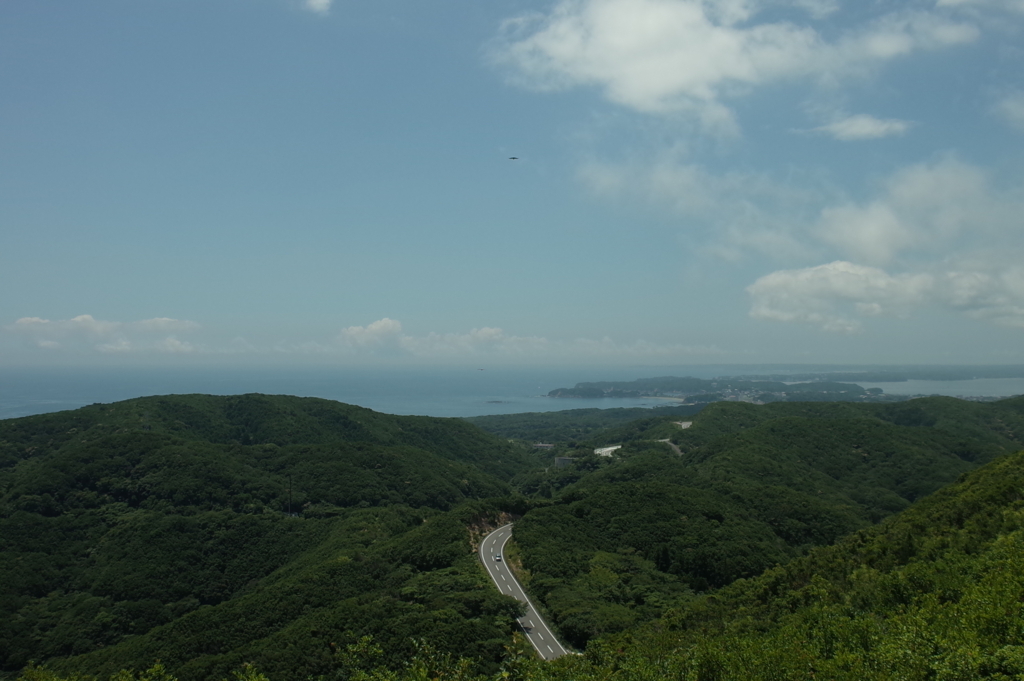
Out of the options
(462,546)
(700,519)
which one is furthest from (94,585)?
(700,519)

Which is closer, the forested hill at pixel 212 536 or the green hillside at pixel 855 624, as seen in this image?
the green hillside at pixel 855 624

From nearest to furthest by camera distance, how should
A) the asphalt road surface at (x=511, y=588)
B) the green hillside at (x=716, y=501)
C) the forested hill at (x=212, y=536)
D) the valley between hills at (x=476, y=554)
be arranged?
1. the valley between hills at (x=476, y=554)
2. the asphalt road surface at (x=511, y=588)
3. the forested hill at (x=212, y=536)
4. the green hillside at (x=716, y=501)

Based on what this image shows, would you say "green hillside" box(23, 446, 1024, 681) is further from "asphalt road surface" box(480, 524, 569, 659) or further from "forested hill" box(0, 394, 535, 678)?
"forested hill" box(0, 394, 535, 678)

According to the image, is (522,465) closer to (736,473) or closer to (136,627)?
(736,473)

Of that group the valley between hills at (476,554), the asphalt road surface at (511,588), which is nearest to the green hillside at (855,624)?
the valley between hills at (476,554)

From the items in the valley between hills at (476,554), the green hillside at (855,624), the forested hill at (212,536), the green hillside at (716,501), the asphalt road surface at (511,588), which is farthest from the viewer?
the green hillside at (716,501)

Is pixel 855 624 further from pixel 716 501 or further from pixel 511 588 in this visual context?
pixel 716 501

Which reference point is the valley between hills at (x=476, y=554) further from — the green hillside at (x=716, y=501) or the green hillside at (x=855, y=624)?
the green hillside at (x=716, y=501)

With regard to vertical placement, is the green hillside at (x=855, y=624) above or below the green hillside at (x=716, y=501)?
above
